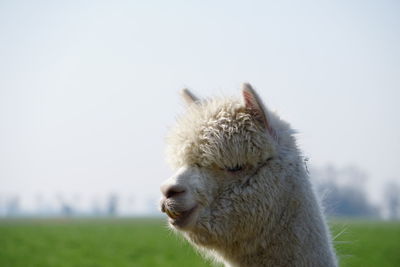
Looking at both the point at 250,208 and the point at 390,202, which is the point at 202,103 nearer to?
the point at 250,208

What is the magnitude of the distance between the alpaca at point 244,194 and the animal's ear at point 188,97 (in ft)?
1.30

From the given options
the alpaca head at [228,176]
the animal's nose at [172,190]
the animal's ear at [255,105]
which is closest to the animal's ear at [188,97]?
the alpaca head at [228,176]

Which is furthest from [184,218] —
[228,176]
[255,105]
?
[255,105]

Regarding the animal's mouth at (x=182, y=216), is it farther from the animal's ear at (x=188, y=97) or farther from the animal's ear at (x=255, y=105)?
the animal's ear at (x=188, y=97)

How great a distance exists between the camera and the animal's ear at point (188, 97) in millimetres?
3577

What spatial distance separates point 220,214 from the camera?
9.75ft

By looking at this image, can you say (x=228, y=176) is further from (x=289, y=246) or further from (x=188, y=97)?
(x=188, y=97)

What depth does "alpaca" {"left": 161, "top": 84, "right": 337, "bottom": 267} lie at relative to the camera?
2.96 m

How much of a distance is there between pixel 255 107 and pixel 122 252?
22339 mm

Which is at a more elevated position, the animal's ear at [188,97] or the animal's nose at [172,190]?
the animal's ear at [188,97]

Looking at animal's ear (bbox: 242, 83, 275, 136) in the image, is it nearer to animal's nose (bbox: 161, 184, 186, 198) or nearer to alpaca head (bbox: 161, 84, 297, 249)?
alpaca head (bbox: 161, 84, 297, 249)

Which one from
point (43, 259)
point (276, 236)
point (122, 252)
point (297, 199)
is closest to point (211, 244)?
point (276, 236)

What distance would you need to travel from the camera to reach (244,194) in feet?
9.84

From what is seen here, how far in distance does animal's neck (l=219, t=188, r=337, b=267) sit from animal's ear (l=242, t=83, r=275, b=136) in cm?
54
